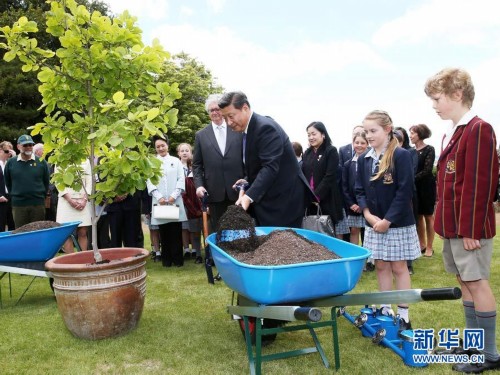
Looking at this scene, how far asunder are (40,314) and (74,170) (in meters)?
1.68

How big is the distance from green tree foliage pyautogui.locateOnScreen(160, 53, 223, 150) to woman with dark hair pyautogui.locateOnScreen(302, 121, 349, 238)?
26.2 m

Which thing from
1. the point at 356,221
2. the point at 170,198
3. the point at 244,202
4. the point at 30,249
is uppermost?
the point at 244,202

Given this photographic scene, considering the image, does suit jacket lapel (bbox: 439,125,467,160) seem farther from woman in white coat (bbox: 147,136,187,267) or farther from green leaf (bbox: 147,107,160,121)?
woman in white coat (bbox: 147,136,187,267)

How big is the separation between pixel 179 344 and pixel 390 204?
199 centimetres

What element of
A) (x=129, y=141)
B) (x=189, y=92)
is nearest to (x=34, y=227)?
(x=129, y=141)

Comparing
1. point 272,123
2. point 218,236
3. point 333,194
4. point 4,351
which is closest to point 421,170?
point 333,194

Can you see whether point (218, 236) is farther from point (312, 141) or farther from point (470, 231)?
point (312, 141)

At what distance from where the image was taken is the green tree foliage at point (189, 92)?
32.7 metres

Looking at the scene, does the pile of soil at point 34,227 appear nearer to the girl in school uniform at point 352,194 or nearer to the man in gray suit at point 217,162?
the man in gray suit at point 217,162

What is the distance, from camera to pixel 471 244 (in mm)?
2742

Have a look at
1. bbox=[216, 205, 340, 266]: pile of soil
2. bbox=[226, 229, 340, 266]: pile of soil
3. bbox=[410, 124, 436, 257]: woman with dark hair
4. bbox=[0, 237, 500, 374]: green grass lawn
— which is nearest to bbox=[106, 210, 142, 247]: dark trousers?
bbox=[0, 237, 500, 374]: green grass lawn

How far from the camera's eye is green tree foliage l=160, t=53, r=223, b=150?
32.7 metres

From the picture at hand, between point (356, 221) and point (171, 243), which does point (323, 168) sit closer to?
point (356, 221)

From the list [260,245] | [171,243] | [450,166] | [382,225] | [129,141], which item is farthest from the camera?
[171,243]
